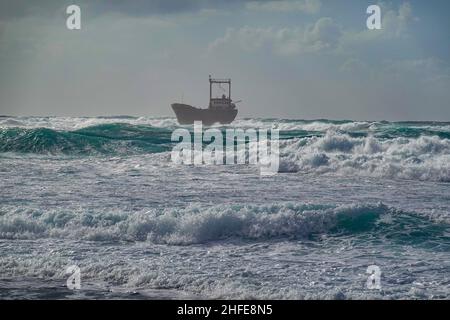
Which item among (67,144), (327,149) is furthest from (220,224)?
(67,144)

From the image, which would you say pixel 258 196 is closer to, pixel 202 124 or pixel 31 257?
pixel 31 257

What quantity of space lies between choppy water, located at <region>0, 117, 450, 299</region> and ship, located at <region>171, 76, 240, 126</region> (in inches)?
1732

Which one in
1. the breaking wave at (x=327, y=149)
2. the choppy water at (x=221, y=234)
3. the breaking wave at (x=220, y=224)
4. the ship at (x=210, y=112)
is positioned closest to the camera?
the choppy water at (x=221, y=234)

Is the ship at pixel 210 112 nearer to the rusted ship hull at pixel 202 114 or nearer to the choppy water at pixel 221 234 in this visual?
the rusted ship hull at pixel 202 114

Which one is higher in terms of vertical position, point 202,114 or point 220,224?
point 202,114

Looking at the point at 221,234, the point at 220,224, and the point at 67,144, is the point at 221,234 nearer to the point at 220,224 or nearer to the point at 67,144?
the point at 220,224

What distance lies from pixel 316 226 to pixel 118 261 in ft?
12.9

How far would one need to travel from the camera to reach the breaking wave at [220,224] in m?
10.3

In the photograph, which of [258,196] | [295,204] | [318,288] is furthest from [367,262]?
[258,196]

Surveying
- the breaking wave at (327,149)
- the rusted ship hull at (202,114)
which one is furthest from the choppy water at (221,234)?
the rusted ship hull at (202,114)

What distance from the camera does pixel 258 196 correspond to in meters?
14.0

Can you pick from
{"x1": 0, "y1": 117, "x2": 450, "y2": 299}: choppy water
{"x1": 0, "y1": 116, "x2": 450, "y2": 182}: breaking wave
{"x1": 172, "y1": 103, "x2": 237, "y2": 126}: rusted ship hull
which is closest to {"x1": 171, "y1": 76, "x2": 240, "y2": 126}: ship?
{"x1": 172, "y1": 103, "x2": 237, "y2": 126}: rusted ship hull

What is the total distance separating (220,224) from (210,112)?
53.3 metres

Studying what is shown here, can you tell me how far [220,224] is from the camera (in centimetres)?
1060
